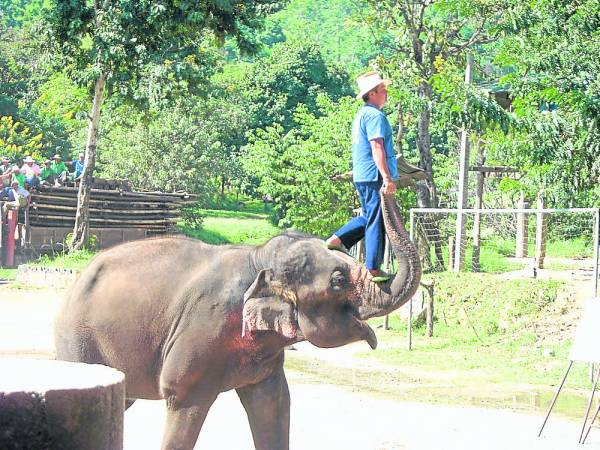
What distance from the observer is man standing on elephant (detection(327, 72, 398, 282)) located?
25.1 ft

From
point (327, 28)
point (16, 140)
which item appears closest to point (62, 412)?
point (16, 140)

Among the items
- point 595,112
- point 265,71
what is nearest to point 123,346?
point 595,112

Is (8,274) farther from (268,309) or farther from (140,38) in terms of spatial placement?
(268,309)

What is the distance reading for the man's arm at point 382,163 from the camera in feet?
24.8

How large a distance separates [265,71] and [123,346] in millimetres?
49932

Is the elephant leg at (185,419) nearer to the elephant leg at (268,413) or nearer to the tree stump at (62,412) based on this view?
the elephant leg at (268,413)

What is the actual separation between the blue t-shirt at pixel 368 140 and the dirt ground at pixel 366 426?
3274 millimetres

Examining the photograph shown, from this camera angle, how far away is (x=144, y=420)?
11312 millimetres

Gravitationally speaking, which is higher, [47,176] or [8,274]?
[47,176]

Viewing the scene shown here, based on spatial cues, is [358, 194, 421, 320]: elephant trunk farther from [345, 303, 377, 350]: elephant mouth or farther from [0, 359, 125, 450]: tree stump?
[0, 359, 125, 450]: tree stump

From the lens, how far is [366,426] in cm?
1162

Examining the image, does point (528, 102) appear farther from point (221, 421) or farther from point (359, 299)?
point (359, 299)

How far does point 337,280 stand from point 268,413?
1037 millimetres

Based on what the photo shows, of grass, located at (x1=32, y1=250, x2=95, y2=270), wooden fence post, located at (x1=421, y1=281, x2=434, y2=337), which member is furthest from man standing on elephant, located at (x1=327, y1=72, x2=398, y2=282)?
grass, located at (x1=32, y1=250, x2=95, y2=270)
